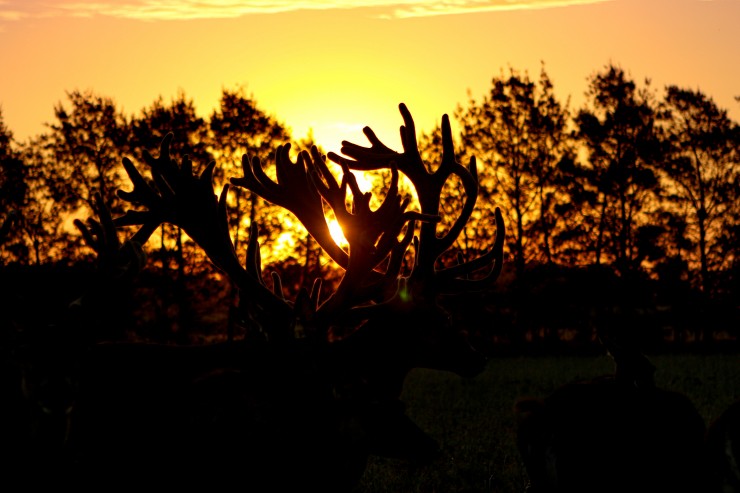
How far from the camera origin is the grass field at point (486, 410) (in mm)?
8234

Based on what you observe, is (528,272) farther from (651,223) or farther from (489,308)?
(651,223)

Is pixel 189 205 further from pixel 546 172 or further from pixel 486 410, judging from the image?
pixel 546 172

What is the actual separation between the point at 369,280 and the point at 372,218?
20.2 inches

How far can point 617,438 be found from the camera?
5305 millimetres

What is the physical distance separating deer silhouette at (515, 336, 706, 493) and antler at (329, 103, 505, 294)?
1434 millimetres

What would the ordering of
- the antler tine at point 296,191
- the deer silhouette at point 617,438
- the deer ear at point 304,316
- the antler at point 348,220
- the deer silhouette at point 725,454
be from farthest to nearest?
the antler tine at point 296,191, the antler at point 348,220, the deer ear at point 304,316, the deer silhouette at point 617,438, the deer silhouette at point 725,454

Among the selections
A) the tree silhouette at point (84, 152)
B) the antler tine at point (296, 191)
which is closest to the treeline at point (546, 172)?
the tree silhouette at point (84, 152)

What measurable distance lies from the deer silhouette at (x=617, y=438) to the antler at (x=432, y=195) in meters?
1.43

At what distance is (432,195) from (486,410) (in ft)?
24.3

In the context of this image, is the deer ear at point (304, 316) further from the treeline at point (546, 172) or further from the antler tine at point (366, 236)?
the treeline at point (546, 172)

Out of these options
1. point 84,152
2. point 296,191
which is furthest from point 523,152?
point 296,191

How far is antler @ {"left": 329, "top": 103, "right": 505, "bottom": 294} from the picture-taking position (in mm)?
6832

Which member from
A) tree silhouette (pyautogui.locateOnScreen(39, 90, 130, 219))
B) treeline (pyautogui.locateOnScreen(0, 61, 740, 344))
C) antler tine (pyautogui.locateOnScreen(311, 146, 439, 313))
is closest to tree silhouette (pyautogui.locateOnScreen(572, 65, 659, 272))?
treeline (pyautogui.locateOnScreen(0, 61, 740, 344))

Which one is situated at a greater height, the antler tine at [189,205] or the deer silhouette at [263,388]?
the antler tine at [189,205]
